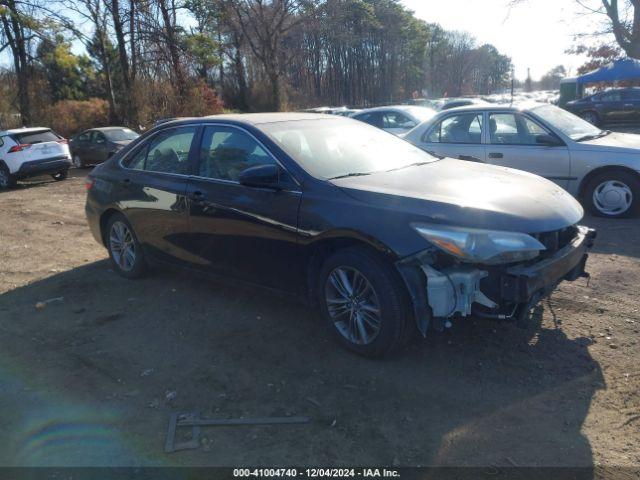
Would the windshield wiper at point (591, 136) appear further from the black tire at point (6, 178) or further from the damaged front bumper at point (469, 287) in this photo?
the black tire at point (6, 178)

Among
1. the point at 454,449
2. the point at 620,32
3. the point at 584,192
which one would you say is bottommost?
the point at 454,449

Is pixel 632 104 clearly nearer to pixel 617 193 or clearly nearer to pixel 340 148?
pixel 617 193

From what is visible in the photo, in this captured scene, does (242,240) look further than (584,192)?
No

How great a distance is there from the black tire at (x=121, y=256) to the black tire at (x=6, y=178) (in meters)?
10.9

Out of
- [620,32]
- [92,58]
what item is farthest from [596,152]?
[92,58]

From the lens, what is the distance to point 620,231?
6.89 meters

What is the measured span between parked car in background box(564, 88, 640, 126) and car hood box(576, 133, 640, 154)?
17.0 metres

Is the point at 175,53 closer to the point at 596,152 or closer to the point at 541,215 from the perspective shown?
the point at 596,152

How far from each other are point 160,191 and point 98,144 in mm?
15019

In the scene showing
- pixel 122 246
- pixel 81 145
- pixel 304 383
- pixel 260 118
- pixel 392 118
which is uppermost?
pixel 260 118

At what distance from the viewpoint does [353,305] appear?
395 cm


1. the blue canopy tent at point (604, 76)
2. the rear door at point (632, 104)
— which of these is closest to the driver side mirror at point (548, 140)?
the rear door at point (632, 104)

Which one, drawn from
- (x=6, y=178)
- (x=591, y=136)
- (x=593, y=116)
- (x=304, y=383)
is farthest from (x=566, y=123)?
(x=593, y=116)

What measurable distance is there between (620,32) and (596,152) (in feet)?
85.1
